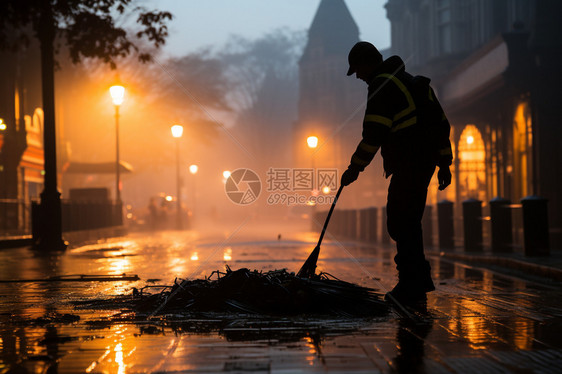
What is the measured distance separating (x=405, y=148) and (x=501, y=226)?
8.61 meters

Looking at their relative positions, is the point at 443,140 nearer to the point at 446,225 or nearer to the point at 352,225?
the point at 446,225

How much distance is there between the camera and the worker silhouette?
19.1ft

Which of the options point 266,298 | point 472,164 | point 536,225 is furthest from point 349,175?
point 472,164

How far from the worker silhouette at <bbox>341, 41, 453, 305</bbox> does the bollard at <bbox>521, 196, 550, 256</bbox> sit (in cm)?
682

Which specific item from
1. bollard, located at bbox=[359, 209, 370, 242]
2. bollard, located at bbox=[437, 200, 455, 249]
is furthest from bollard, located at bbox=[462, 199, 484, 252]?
bollard, located at bbox=[359, 209, 370, 242]

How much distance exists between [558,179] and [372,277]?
32.4 ft

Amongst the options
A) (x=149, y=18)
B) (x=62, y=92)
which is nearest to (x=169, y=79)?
(x=62, y=92)

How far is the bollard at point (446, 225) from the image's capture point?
16594mm

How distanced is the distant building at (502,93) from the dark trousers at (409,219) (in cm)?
1154

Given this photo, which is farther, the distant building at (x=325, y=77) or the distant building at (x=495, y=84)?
the distant building at (x=325, y=77)

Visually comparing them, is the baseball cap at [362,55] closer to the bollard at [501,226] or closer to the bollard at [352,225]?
the bollard at [501,226]

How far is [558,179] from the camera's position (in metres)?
17.5

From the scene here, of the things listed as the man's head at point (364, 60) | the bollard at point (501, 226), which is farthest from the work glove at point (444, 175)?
the bollard at point (501, 226)

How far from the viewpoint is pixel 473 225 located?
15078 mm
